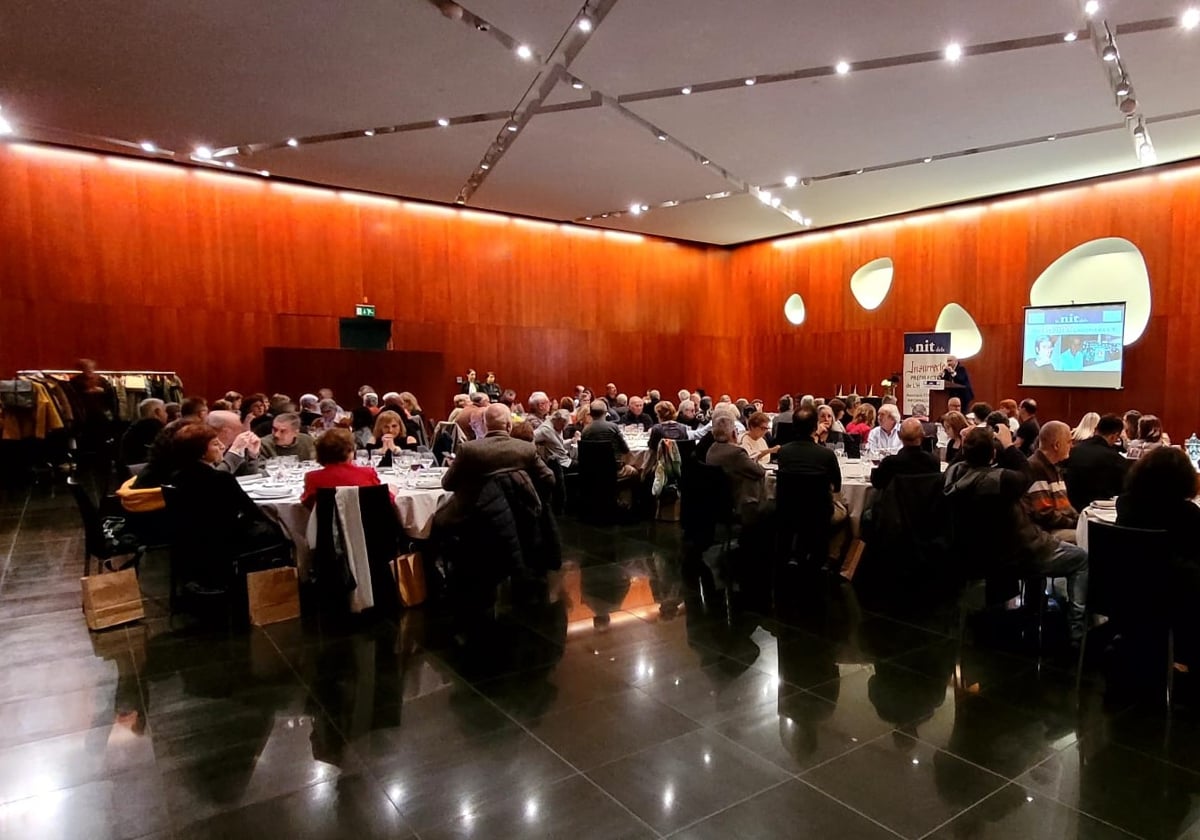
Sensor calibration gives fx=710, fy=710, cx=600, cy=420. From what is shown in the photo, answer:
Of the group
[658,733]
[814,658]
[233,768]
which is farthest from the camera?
[814,658]

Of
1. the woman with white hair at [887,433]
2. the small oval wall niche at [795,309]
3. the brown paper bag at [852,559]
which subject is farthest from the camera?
the small oval wall niche at [795,309]

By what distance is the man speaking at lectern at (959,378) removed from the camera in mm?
11289

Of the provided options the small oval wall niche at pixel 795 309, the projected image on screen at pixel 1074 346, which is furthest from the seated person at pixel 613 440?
the small oval wall niche at pixel 795 309

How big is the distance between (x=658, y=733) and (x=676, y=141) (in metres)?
7.80

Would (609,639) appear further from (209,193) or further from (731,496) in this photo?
(209,193)

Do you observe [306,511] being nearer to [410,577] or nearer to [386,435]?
[410,577]

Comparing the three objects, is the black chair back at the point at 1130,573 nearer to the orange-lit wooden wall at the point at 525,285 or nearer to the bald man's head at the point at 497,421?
the bald man's head at the point at 497,421

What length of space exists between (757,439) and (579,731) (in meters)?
3.63

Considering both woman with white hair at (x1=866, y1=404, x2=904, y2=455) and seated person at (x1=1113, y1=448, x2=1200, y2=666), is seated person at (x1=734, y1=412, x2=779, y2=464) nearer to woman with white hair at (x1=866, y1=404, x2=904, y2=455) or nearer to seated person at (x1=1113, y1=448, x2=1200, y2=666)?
woman with white hair at (x1=866, y1=404, x2=904, y2=455)

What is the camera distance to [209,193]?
10727 mm

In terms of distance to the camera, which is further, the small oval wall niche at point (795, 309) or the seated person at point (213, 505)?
the small oval wall niche at point (795, 309)

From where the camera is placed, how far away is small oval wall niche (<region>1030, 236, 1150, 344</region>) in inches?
413

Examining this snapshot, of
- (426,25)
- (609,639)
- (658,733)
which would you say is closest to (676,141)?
(426,25)

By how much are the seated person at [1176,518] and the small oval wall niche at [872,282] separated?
443 inches
